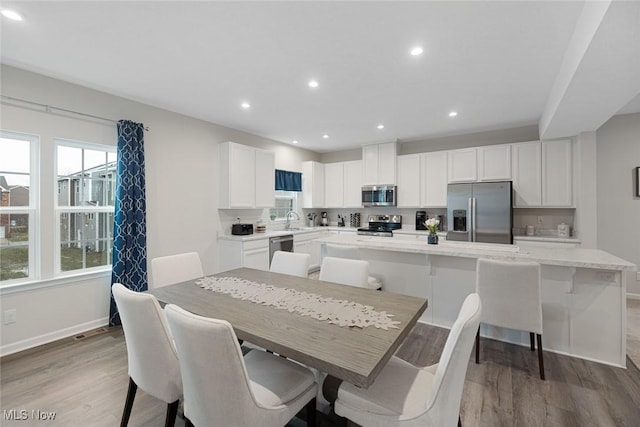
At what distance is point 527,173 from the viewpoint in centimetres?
430

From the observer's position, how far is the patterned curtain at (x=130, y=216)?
125 inches

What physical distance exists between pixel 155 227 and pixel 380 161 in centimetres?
413

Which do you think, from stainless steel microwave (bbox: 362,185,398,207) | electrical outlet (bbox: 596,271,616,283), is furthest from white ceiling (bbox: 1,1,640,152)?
stainless steel microwave (bbox: 362,185,398,207)

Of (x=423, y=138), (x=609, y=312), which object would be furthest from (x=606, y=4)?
(x=423, y=138)

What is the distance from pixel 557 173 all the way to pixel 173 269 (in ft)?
17.2

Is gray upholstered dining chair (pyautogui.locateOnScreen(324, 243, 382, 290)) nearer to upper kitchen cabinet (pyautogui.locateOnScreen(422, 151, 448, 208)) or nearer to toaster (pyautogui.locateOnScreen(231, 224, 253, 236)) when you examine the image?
toaster (pyautogui.locateOnScreen(231, 224, 253, 236))

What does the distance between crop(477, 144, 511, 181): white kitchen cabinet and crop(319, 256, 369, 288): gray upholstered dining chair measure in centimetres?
343

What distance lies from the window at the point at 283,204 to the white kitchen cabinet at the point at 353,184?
1.19m

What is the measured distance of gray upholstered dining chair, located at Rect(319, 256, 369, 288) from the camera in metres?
2.33

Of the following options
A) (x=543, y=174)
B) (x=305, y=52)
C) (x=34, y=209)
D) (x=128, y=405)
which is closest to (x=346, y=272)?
(x=128, y=405)

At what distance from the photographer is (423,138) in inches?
212

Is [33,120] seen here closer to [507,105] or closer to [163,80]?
[163,80]

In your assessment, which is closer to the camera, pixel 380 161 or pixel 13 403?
pixel 13 403

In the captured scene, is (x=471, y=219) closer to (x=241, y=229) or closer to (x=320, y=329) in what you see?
(x=241, y=229)
